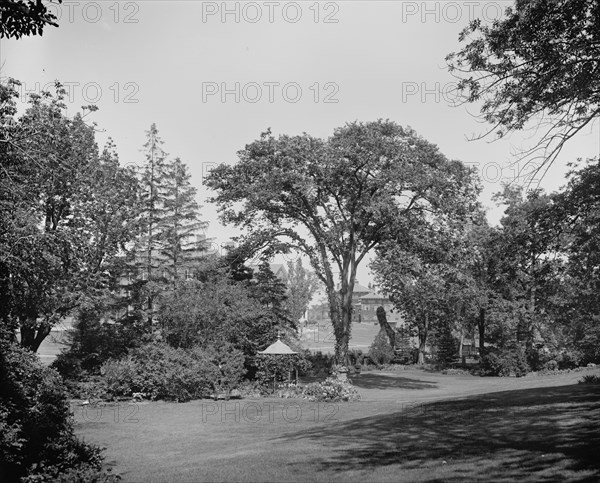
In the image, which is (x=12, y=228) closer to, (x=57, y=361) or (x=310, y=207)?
(x=57, y=361)

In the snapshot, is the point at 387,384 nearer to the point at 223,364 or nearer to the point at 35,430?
the point at 223,364

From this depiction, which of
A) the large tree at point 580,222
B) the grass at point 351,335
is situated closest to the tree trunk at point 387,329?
the grass at point 351,335

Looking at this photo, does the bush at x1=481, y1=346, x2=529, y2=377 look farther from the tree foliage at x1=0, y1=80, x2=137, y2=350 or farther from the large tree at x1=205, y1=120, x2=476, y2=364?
the tree foliage at x1=0, y1=80, x2=137, y2=350

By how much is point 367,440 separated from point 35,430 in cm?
805

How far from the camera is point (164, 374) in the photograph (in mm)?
24953

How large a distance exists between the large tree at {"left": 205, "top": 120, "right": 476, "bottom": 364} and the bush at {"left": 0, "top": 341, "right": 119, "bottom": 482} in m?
16.8

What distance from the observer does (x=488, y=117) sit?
40.8 feet

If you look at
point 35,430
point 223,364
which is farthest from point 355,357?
point 35,430

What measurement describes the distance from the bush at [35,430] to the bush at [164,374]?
9788mm

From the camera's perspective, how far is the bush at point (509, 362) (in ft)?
125

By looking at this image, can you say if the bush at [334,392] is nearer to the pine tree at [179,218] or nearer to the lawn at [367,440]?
the lawn at [367,440]

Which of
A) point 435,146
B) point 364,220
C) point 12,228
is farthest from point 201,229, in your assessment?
point 12,228

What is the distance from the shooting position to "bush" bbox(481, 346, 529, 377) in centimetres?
3803

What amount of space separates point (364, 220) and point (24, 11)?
23.3 m
